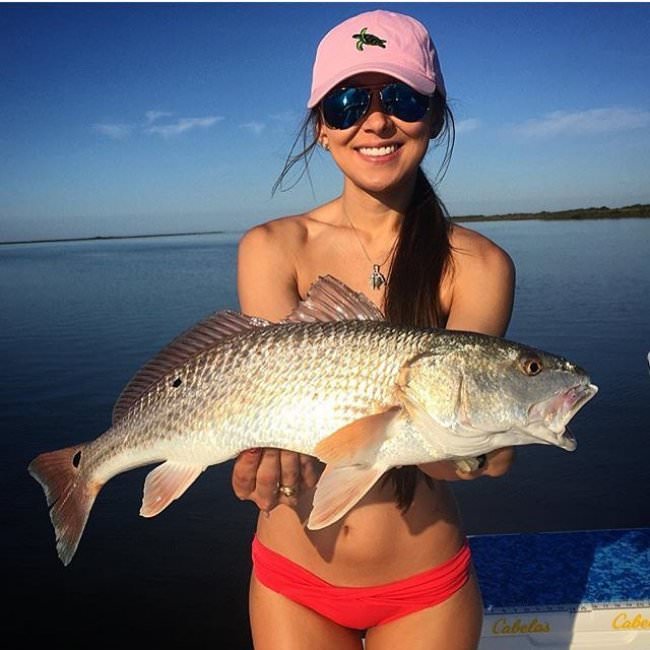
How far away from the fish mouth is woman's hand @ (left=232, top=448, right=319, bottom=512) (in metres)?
0.84

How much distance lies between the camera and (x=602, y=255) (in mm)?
32625

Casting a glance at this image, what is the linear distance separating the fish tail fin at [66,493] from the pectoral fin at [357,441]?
1.16 meters

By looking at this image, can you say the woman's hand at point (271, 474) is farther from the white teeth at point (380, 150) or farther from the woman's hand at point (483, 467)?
the white teeth at point (380, 150)

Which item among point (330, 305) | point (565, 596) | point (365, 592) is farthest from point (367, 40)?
point (565, 596)

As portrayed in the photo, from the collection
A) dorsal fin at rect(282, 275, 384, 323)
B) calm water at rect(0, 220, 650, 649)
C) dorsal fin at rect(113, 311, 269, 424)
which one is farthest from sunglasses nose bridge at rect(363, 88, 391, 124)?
calm water at rect(0, 220, 650, 649)

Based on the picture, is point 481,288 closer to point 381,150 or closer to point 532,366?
point 532,366

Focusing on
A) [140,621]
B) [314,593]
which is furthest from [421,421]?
[140,621]

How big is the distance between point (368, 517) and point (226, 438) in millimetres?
736

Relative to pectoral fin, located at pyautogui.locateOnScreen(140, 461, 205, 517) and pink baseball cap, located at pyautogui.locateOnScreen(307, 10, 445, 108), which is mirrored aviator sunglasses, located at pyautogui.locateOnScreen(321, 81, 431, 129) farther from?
pectoral fin, located at pyautogui.locateOnScreen(140, 461, 205, 517)

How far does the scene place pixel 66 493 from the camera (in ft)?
9.83

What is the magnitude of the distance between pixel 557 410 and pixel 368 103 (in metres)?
1.43

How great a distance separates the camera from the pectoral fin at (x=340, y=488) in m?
2.44

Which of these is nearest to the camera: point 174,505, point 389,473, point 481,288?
point 389,473

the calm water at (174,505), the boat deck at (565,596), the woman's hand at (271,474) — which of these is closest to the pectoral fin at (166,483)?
the woman's hand at (271,474)
